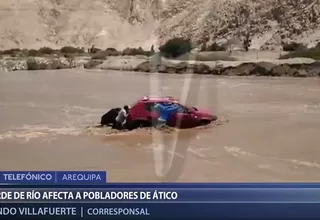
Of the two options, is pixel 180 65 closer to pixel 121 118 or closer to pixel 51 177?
pixel 121 118

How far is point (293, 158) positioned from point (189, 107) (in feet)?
1.36

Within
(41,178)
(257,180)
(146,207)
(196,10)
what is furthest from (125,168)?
(196,10)

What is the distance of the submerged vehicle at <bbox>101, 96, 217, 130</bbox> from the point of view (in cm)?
233

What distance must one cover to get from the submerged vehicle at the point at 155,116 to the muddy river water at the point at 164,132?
0.02 m

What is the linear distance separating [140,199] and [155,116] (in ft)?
1.01

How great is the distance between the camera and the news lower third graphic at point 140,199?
2.25 metres

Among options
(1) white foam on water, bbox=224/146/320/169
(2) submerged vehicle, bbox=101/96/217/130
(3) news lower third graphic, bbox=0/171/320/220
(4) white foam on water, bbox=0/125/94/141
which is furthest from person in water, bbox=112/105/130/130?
(1) white foam on water, bbox=224/146/320/169

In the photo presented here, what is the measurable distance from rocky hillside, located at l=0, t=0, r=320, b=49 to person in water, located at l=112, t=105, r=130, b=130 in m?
0.24

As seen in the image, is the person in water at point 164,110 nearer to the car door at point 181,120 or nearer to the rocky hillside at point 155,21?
the car door at point 181,120

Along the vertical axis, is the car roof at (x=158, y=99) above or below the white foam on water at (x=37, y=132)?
above

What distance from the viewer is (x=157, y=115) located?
233cm

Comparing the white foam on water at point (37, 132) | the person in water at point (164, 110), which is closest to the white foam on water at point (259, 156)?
the person in water at point (164, 110)

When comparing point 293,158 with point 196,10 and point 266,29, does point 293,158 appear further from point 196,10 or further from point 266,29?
point 196,10

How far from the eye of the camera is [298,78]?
94.8 inches
